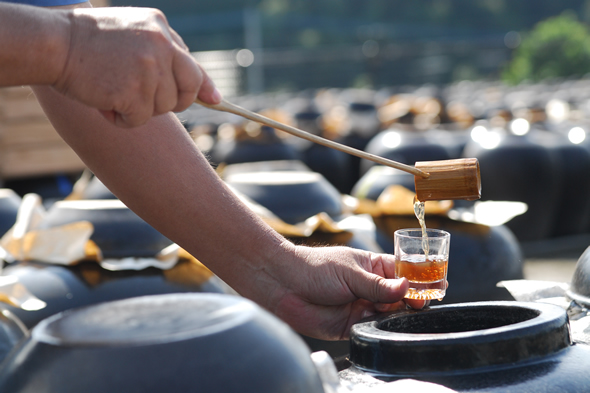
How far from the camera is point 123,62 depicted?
1202mm

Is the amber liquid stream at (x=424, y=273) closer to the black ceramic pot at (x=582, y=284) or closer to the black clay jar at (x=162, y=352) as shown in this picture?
the black ceramic pot at (x=582, y=284)

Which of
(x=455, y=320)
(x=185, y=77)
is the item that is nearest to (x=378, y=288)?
(x=455, y=320)

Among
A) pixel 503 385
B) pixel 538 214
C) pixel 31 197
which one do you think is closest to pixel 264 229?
pixel 503 385

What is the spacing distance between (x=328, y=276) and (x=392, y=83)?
137 ft

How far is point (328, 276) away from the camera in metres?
1.81

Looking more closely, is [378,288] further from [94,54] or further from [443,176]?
[94,54]

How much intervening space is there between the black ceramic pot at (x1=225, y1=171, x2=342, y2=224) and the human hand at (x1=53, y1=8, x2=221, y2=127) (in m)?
2.30

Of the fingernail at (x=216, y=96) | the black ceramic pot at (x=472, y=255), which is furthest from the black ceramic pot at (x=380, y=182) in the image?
the fingernail at (x=216, y=96)

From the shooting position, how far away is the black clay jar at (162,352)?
895 millimetres

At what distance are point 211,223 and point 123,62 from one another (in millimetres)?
707

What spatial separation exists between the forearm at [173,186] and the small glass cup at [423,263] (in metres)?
0.32

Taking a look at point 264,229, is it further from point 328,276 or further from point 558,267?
point 558,267

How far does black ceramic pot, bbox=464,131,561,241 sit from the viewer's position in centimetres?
589

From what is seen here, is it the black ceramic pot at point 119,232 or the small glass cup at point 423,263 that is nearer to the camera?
the small glass cup at point 423,263
